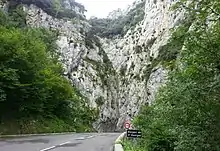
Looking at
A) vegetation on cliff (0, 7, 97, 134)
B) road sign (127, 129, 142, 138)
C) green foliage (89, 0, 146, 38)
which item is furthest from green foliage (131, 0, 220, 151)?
green foliage (89, 0, 146, 38)

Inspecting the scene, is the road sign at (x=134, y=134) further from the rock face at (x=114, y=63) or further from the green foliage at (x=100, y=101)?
the green foliage at (x=100, y=101)

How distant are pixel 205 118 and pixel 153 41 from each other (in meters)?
66.1

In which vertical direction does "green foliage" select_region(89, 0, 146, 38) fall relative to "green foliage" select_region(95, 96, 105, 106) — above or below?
above

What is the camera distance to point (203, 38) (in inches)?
301

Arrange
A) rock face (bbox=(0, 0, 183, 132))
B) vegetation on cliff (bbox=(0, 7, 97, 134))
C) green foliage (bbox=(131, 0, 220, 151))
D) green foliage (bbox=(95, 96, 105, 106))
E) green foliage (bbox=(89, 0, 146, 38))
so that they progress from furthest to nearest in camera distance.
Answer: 1. green foliage (bbox=(89, 0, 146, 38))
2. green foliage (bbox=(95, 96, 105, 106))
3. rock face (bbox=(0, 0, 183, 132))
4. vegetation on cliff (bbox=(0, 7, 97, 134))
5. green foliage (bbox=(131, 0, 220, 151))

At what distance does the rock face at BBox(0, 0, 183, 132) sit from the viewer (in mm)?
68938

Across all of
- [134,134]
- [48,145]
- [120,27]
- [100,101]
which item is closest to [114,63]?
[100,101]

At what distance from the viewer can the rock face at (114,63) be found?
68938 mm

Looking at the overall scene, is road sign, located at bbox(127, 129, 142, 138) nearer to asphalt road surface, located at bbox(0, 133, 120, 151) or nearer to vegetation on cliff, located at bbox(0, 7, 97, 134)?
asphalt road surface, located at bbox(0, 133, 120, 151)

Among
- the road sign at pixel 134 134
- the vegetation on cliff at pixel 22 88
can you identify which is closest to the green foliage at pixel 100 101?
the vegetation on cliff at pixel 22 88

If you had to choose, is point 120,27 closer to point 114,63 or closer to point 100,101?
point 114,63

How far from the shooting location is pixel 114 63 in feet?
290

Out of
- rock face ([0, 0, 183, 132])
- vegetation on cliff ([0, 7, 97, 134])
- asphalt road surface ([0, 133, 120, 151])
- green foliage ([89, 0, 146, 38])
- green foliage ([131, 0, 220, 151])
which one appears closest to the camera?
green foliage ([131, 0, 220, 151])

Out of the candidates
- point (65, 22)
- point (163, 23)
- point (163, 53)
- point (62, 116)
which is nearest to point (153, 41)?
point (163, 23)
